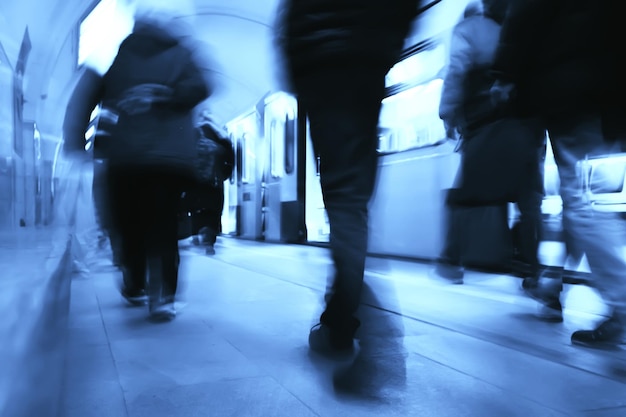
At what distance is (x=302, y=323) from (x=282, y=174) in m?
7.19

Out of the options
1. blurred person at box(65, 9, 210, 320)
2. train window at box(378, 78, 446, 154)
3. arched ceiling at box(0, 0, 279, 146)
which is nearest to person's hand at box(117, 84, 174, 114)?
blurred person at box(65, 9, 210, 320)

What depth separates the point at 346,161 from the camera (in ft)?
6.26

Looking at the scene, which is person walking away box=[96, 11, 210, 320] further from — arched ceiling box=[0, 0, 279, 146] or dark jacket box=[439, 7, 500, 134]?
arched ceiling box=[0, 0, 279, 146]

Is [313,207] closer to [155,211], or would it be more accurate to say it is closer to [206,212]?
[206,212]

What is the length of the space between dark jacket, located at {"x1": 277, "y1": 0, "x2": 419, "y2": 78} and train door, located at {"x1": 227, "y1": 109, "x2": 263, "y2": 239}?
880 cm

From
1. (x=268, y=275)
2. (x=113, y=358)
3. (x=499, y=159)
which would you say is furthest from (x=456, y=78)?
(x=268, y=275)

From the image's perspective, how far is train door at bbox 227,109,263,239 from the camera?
10914 millimetres

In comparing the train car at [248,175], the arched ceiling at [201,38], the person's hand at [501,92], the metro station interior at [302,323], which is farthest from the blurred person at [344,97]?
the train car at [248,175]

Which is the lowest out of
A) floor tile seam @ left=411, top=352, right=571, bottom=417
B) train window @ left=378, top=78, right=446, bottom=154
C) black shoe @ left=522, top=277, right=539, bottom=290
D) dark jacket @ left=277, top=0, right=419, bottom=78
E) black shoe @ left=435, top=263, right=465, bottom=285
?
floor tile seam @ left=411, top=352, right=571, bottom=417

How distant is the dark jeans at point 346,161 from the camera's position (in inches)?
74.0

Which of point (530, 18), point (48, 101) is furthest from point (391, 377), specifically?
point (48, 101)

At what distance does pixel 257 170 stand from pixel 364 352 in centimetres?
904

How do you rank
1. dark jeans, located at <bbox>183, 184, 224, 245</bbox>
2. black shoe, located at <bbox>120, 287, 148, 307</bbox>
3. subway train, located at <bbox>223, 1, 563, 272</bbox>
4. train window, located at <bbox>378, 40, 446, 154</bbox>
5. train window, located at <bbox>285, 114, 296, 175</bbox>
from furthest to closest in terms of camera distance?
train window, located at <bbox>285, 114, 296, 175</bbox> < dark jeans, located at <bbox>183, 184, 224, 245</bbox> < train window, located at <bbox>378, 40, 446, 154</bbox> < subway train, located at <bbox>223, 1, 563, 272</bbox> < black shoe, located at <bbox>120, 287, 148, 307</bbox>

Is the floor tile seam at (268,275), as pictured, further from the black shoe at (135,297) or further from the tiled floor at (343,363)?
the black shoe at (135,297)
